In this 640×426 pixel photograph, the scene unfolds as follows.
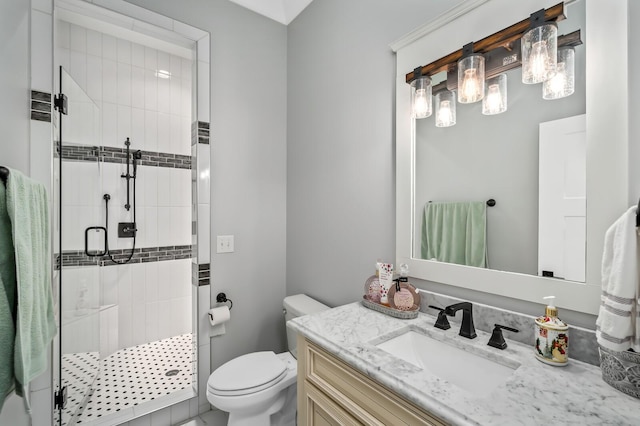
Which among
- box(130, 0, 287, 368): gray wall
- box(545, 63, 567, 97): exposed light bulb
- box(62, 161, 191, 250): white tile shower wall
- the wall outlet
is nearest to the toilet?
box(130, 0, 287, 368): gray wall

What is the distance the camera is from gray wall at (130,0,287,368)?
1.89 metres

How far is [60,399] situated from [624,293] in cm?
229

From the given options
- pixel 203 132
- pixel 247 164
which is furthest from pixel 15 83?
pixel 247 164

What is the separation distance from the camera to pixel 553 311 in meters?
0.86

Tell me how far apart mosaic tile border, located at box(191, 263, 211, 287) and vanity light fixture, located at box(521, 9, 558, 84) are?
1831mm

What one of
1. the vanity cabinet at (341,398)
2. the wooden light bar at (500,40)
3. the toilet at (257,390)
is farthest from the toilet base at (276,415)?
the wooden light bar at (500,40)

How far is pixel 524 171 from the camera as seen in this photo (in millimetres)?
1006

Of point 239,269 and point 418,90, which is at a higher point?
point 418,90

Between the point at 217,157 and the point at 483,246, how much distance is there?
1584 mm

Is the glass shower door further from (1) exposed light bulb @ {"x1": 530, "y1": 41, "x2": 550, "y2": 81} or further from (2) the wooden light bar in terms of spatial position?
(1) exposed light bulb @ {"x1": 530, "y1": 41, "x2": 550, "y2": 81}

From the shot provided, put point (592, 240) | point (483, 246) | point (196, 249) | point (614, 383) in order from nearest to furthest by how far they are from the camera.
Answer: point (614, 383), point (592, 240), point (483, 246), point (196, 249)

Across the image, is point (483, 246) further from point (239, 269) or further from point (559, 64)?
point (239, 269)

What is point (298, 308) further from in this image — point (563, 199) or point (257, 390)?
point (563, 199)

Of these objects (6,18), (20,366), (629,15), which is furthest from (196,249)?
(629,15)
